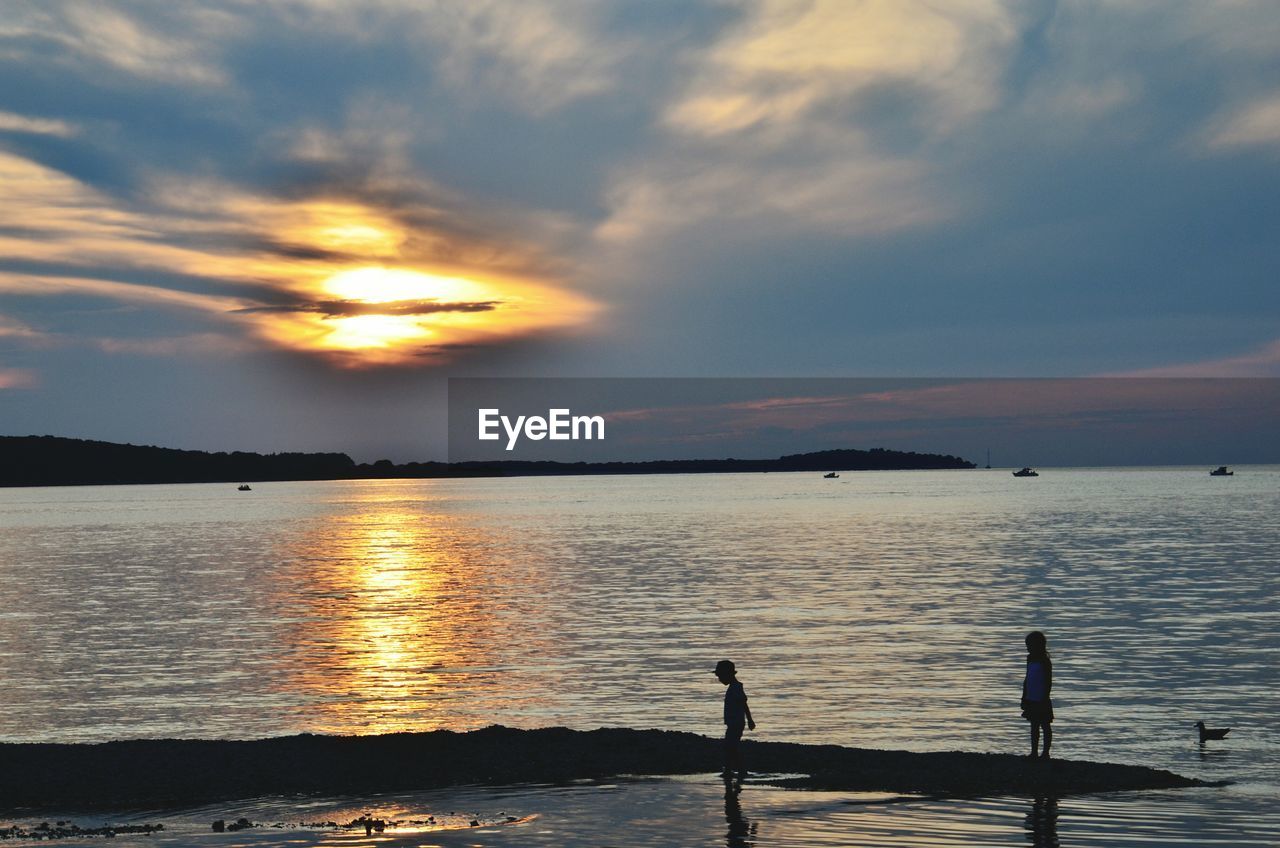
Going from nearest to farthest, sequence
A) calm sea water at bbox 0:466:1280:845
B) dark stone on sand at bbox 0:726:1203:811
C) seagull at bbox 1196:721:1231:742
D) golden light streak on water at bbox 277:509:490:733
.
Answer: calm sea water at bbox 0:466:1280:845, dark stone on sand at bbox 0:726:1203:811, seagull at bbox 1196:721:1231:742, golden light streak on water at bbox 277:509:490:733

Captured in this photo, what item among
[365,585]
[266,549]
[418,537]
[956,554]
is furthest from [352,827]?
[418,537]

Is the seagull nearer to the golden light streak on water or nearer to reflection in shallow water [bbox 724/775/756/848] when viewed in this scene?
reflection in shallow water [bbox 724/775/756/848]

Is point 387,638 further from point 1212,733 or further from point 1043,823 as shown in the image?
point 1043,823

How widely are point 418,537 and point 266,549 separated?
31491 mm

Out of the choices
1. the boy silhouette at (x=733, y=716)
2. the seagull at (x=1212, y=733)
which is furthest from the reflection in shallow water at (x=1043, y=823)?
the seagull at (x=1212, y=733)

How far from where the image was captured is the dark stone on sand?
83.1 ft

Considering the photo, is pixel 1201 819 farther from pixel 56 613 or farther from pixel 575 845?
pixel 56 613

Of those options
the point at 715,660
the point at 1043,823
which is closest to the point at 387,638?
the point at 715,660

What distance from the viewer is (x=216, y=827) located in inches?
879

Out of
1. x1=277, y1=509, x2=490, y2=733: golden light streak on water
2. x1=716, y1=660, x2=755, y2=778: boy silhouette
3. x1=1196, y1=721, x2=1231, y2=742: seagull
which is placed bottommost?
x1=277, y1=509, x2=490, y2=733: golden light streak on water

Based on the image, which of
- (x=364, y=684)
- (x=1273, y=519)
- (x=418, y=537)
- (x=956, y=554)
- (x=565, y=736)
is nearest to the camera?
(x=565, y=736)

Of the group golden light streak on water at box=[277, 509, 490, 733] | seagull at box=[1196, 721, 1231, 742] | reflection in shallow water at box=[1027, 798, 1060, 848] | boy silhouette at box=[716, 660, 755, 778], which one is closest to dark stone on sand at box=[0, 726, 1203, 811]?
reflection in shallow water at box=[1027, 798, 1060, 848]

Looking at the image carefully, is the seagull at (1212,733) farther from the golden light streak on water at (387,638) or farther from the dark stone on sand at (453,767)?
the golden light streak on water at (387,638)

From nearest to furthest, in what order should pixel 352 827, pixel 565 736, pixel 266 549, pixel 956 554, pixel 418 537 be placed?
1. pixel 352 827
2. pixel 565 736
3. pixel 956 554
4. pixel 266 549
5. pixel 418 537
